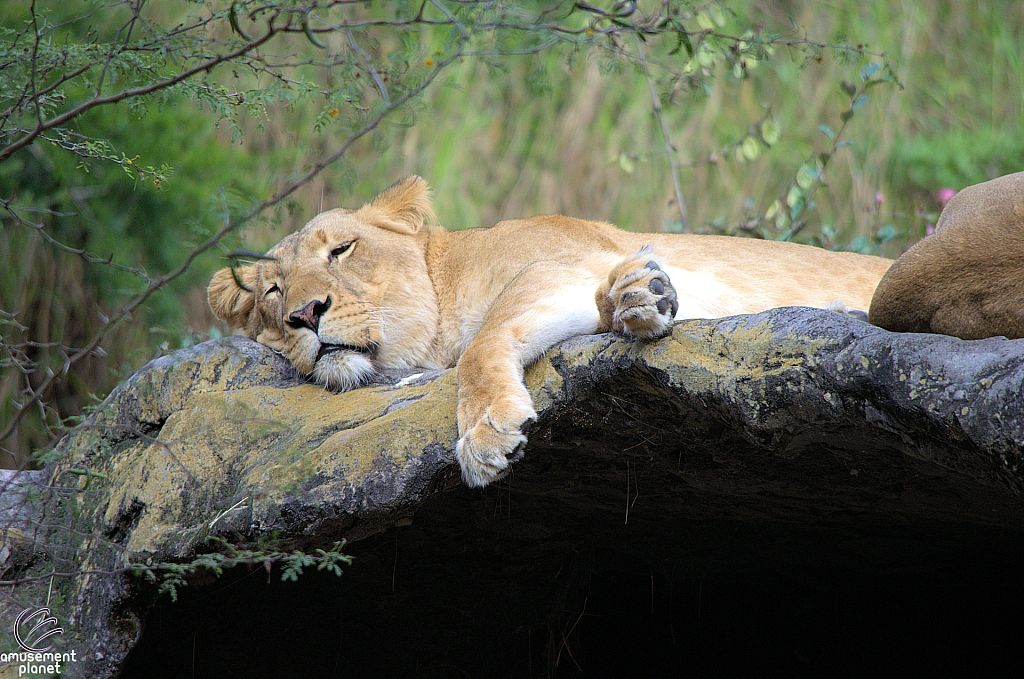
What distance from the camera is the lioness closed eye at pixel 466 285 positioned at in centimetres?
257

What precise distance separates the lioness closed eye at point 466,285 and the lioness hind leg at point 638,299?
1 centimetres

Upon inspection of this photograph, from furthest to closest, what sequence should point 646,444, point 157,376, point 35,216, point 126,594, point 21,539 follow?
point 35,216 → point 157,376 → point 21,539 → point 126,594 → point 646,444

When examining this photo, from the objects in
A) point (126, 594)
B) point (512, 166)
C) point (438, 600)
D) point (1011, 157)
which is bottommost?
point (438, 600)

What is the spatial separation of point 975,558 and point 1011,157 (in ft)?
14.6

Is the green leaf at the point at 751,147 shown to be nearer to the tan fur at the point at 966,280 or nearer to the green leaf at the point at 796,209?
the green leaf at the point at 796,209

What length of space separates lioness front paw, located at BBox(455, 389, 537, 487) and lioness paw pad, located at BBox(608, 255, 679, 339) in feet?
1.08

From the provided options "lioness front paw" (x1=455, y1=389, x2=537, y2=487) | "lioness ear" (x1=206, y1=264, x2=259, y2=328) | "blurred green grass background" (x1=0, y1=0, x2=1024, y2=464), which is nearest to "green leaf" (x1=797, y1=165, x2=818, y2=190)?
"blurred green grass background" (x1=0, y1=0, x2=1024, y2=464)

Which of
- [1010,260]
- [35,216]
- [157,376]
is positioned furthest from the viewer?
[35,216]

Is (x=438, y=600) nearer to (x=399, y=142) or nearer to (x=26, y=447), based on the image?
(x=26, y=447)

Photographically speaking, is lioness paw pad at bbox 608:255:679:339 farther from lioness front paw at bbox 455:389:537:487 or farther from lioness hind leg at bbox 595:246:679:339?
lioness front paw at bbox 455:389:537:487

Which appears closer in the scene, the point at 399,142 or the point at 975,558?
the point at 975,558

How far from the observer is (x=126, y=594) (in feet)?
8.16

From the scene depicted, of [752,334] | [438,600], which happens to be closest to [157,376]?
[438,600]

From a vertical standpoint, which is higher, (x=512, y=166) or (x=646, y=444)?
(x=512, y=166)
